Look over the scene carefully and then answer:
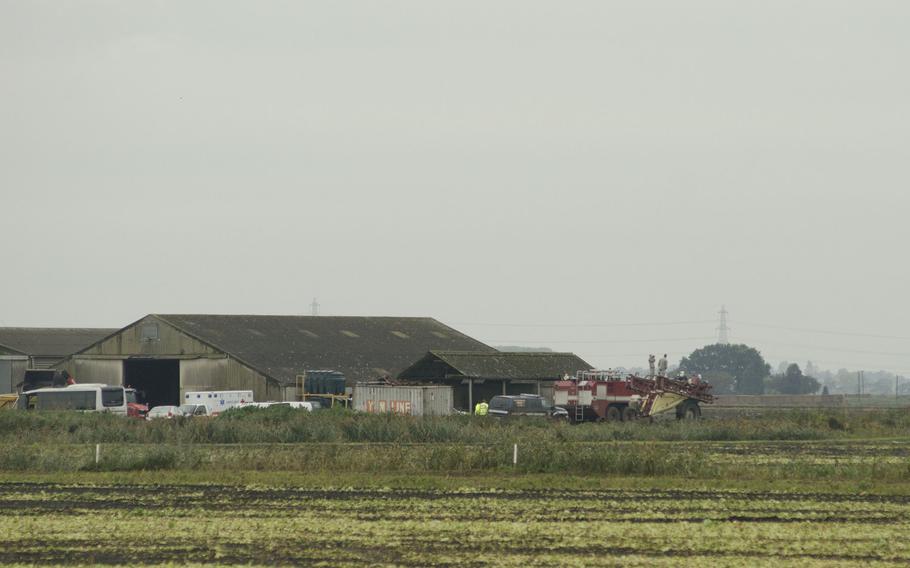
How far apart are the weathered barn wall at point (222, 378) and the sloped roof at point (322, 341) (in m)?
0.55

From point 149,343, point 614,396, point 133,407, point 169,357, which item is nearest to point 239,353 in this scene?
point 169,357

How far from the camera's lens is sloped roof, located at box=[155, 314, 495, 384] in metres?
73.8

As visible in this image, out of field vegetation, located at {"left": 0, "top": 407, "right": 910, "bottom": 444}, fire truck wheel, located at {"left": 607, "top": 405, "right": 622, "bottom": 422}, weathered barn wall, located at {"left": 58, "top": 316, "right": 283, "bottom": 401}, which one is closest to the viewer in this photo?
field vegetation, located at {"left": 0, "top": 407, "right": 910, "bottom": 444}

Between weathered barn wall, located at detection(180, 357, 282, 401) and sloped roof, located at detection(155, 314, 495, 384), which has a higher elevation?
sloped roof, located at detection(155, 314, 495, 384)

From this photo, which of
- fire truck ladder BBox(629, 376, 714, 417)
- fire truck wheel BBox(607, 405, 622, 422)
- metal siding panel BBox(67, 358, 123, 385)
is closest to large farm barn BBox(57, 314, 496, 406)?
metal siding panel BBox(67, 358, 123, 385)

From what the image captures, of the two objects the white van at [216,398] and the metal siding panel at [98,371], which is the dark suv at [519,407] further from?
the metal siding panel at [98,371]

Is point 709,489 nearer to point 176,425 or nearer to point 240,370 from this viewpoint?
point 176,425

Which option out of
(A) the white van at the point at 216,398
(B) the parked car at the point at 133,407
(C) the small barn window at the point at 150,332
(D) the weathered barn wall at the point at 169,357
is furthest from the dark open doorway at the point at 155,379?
(A) the white van at the point at 216,398

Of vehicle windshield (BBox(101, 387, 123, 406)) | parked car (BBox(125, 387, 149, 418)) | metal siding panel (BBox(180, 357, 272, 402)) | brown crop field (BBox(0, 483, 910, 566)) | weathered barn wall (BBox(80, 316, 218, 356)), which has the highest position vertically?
weathered barn wall (BBox(80, 316, 218, 356))

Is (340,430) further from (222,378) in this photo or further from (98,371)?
(98,371)

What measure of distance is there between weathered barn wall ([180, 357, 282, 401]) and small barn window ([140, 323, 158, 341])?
2.55m

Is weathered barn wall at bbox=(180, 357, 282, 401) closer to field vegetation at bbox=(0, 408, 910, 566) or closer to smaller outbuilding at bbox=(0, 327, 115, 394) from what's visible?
smaller outbuilding at bbox=(0, 327, 115, 394)

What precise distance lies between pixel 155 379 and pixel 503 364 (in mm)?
23059

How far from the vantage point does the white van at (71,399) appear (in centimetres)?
6419
